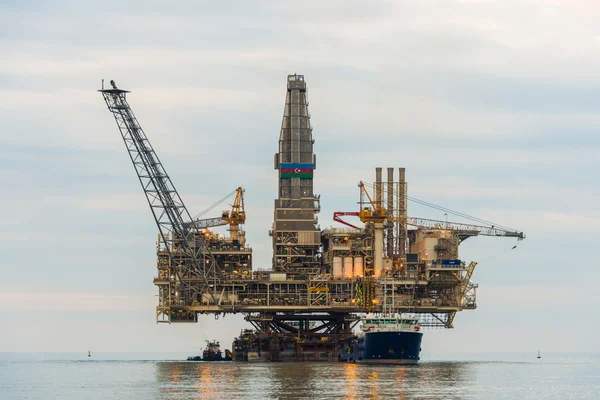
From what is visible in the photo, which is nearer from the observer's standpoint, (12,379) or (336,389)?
(336,389)

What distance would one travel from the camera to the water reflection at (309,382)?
10412 cm

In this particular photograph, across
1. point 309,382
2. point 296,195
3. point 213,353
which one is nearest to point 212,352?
point 213,353

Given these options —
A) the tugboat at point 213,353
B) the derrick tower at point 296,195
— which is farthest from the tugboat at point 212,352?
the derrick tower at point 296,195

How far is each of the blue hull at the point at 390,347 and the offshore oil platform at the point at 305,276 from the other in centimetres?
20

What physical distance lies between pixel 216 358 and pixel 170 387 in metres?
79.2

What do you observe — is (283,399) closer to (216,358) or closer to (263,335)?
(263,335)

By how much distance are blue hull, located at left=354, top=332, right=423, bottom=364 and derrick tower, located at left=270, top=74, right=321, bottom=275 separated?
592 inches

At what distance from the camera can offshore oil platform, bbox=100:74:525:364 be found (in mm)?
162500

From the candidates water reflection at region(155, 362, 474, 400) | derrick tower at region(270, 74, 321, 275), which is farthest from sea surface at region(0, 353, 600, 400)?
derrick tower at region(270, 74, 321, 275)

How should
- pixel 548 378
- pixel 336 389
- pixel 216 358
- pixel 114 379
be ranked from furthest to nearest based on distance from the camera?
pixel 216 358 < pixel 548 378 < pixel 114 379 < pixel 336 389

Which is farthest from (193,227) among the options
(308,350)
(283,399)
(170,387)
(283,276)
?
(283,399)

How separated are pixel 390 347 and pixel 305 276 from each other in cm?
1719

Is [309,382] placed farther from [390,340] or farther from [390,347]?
[390,347]

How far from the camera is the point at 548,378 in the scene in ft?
502
